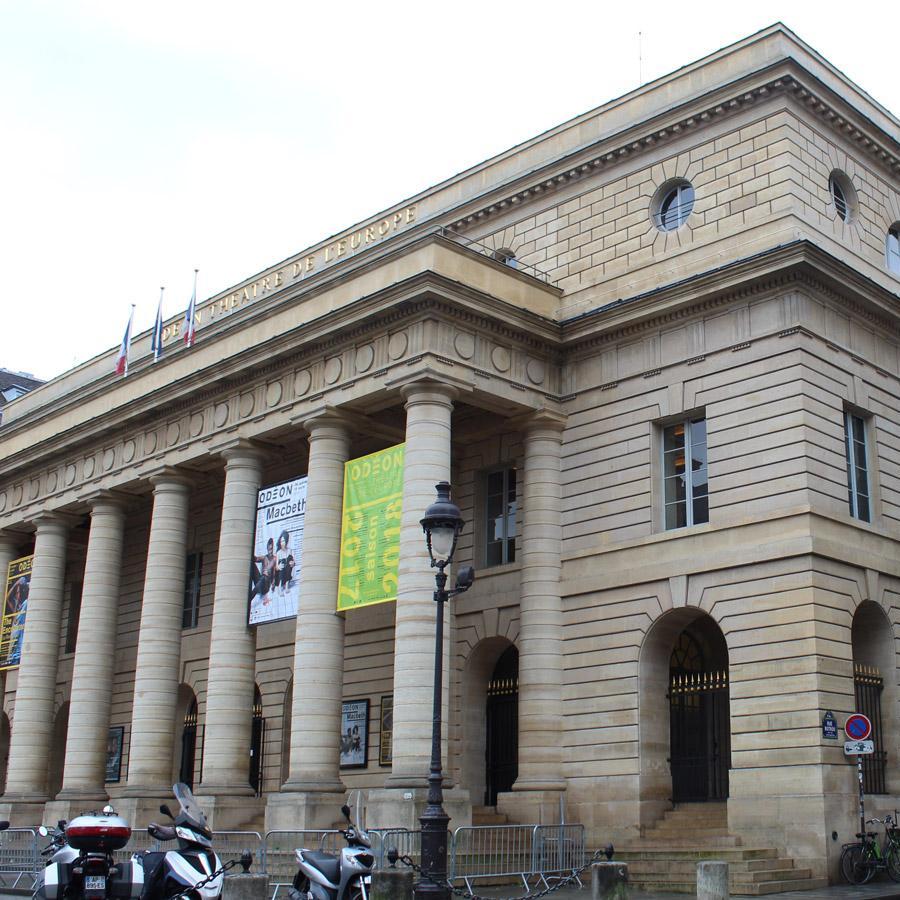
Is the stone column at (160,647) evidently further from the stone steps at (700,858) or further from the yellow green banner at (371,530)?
the stone steps at (700,858)

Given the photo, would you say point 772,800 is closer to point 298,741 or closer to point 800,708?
point 800,708

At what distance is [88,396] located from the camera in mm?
37156

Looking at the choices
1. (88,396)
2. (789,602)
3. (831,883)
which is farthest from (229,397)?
(831,883)

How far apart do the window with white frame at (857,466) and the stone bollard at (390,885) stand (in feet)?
45.1

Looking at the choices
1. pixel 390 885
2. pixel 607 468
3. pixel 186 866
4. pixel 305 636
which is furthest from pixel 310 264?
pixel 186 866

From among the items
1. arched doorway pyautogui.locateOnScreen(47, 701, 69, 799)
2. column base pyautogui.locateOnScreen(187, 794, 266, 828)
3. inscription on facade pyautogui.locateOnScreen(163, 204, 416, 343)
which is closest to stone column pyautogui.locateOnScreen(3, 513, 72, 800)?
arched doorway pyautogui.locateOnScreen(47, 701, 69, 799)

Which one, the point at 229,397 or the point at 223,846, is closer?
the point at 223,846

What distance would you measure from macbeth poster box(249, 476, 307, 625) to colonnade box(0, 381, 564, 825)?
0.54 m

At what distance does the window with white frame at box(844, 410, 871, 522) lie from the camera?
85.3ft

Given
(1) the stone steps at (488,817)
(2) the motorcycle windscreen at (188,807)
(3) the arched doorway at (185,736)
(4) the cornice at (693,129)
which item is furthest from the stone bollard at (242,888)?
(3) the arched doorway at (185,736)

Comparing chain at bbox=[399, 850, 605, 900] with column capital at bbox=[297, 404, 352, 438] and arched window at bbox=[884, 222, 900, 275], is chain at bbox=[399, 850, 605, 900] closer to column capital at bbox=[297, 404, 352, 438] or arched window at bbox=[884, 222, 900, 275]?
column capital at bbox=[297, 404, 352, 438]

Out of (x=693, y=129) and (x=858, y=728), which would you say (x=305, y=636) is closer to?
(x=858, y=728)

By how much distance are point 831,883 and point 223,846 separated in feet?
39.6

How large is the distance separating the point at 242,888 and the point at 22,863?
12228 mm
